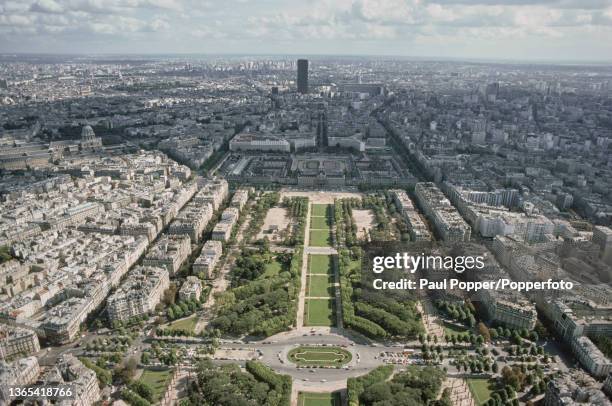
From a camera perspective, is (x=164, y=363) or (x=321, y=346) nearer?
(x=164, y=363)

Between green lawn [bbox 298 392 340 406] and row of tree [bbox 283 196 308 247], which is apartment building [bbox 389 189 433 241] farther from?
green lawn [bbox 298 392 340 406]

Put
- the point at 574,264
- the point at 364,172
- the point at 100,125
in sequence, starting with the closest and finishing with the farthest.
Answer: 1. the point at 574,264
2. the point at 364,172
3. the point at 100,125

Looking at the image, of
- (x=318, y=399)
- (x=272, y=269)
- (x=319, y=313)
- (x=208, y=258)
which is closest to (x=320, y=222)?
(x=272, y=269)

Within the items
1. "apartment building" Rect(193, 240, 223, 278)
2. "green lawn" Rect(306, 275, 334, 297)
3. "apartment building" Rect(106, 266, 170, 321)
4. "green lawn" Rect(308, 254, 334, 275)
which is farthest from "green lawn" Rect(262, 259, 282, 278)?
"apartment building" Rect(106, 266, 170, 321)

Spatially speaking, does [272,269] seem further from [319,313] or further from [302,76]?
[302,76]

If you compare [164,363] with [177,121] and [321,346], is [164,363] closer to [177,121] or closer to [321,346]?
[321,346]

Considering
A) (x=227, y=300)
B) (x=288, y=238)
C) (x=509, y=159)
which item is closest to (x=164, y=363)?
(x=227, y=300)

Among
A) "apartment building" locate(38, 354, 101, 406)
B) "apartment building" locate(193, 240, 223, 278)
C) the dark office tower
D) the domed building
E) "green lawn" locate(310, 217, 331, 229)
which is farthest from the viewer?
the dark office tower
